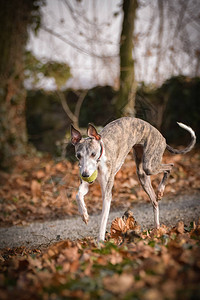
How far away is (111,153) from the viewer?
3.83 meters

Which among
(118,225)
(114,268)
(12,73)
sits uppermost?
(12,73)

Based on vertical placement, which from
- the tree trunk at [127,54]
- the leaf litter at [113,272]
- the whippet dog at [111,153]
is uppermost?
the tree trunk at [127,54]

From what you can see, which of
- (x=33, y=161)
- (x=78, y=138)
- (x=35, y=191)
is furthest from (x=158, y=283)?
(x=33, y=161)

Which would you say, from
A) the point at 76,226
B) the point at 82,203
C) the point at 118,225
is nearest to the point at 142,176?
the point at 118,225

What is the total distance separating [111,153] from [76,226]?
1.77 m

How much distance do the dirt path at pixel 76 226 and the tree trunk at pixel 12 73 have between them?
188 inches

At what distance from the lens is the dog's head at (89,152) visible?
3.41m

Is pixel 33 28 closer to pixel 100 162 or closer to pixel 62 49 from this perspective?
pixel 62 49

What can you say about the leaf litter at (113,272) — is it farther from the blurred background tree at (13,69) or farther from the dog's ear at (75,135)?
the blurred background tree at (13,69)

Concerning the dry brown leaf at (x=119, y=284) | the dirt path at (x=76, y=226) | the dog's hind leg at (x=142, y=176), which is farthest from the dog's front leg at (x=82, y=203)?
the dry brown leaf at (x=119, y=284)

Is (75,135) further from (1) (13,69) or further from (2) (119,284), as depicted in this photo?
(1) (13,69)

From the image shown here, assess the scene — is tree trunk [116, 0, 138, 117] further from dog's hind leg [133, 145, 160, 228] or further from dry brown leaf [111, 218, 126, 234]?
dry brown leaf [111, 218, 126, 234]

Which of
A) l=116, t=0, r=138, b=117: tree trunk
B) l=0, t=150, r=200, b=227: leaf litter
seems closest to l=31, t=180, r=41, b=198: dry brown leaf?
l=0, t=150, r=200, b=227: leaf litter

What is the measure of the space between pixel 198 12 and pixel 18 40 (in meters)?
5.98
